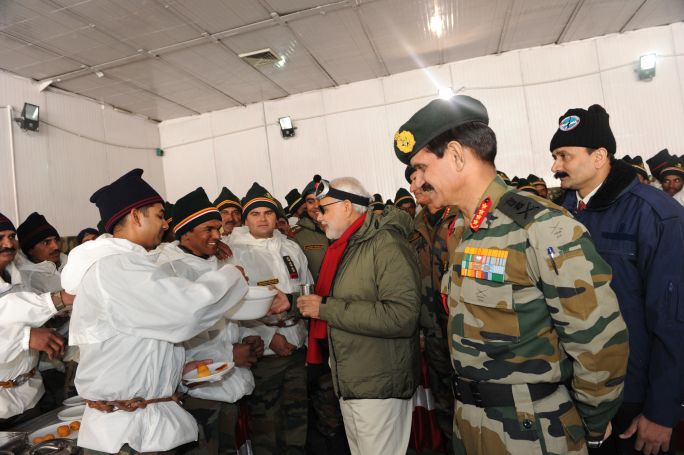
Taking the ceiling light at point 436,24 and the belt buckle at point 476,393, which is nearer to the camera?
the belt buckle at point 476,393

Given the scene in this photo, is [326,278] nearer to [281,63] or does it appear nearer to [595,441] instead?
[595,441]

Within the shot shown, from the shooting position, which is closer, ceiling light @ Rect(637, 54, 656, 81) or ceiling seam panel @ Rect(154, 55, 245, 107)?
ceiling seam panel @ Rect(154, 55, 245, 107)

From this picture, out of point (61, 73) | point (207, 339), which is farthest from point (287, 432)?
point (61, 73)

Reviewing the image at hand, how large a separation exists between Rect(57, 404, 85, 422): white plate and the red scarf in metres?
1.35

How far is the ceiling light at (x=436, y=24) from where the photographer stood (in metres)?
5.49

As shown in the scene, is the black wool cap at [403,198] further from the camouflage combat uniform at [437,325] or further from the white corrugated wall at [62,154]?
the white corrugated wall at [62,154]

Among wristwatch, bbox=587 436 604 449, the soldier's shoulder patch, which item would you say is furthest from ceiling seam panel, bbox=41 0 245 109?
wristwatch, bbox=587 436 604 449

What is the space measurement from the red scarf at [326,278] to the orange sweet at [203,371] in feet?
2.50

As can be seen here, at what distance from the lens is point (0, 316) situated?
2.29 meters

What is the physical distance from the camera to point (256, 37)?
550 centimetres

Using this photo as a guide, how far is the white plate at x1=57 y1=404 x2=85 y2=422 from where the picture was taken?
219cm

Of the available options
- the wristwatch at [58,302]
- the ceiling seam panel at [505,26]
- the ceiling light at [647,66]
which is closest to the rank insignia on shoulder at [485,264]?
the wristwatch at [58,302]

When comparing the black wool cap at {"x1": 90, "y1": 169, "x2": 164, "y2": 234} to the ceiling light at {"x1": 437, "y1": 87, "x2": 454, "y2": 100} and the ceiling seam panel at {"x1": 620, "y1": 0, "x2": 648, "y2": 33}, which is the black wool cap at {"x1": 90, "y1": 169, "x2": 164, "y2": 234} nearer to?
the ceiling light at {"x1": 437, "y1": 87, "x2": 454, "y2": 100}

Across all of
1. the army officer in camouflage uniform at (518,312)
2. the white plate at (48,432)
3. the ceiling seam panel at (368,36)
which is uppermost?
the ceiling seam panel at (368,36)
